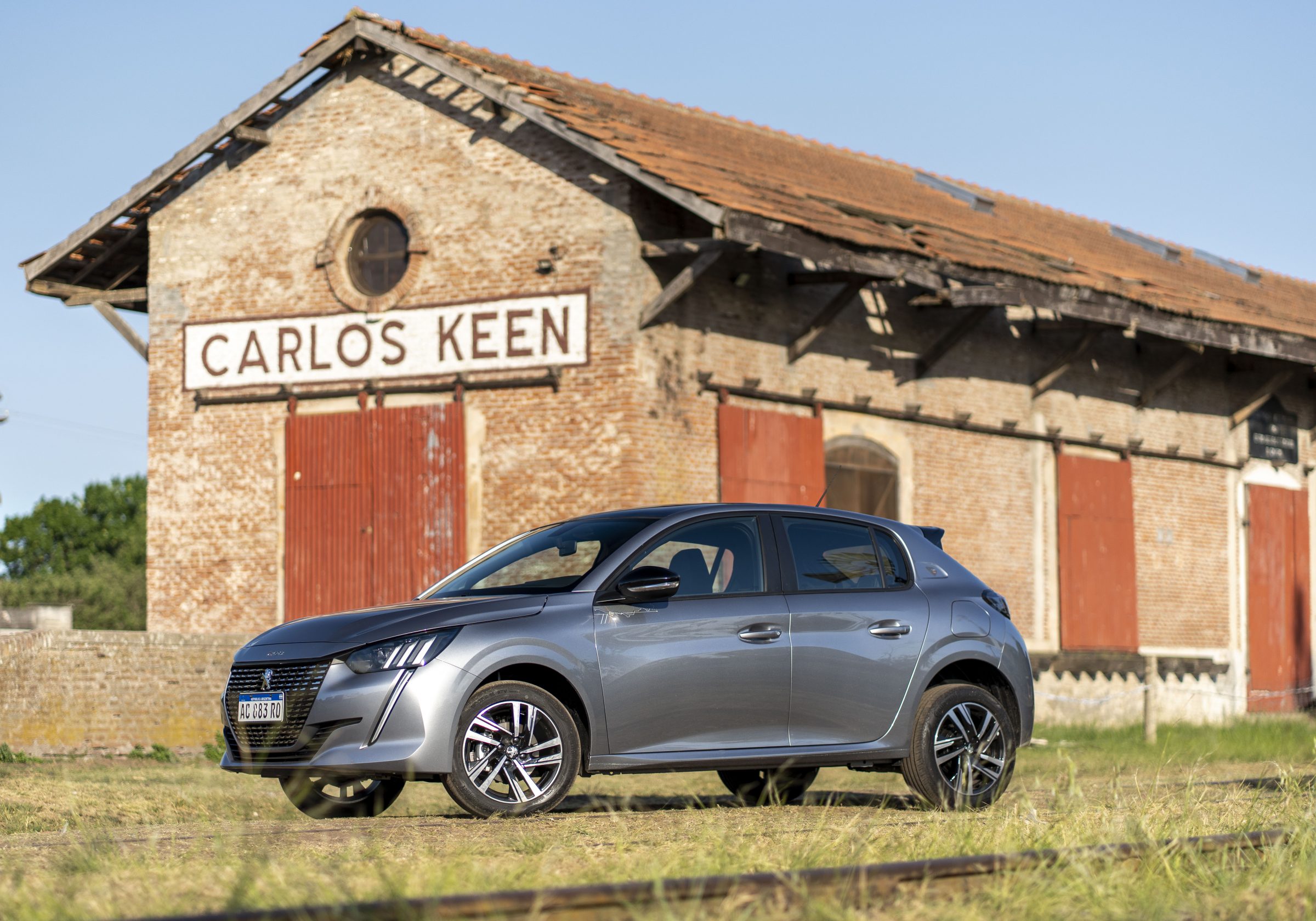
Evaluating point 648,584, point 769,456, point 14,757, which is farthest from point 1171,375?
point 648,584

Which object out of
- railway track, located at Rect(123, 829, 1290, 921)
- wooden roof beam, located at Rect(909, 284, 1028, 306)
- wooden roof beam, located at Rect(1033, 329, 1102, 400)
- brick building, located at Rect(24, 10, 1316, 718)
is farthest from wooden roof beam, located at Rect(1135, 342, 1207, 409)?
railway track, located at Rect(123, 829, 1290, 921)

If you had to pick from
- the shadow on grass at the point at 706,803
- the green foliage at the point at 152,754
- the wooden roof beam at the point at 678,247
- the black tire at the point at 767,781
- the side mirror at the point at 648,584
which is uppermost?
the wooden roof beam at the point at 678,247

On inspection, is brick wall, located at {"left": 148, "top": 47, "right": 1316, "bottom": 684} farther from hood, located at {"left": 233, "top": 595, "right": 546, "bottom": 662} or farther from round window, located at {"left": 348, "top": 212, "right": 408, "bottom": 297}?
hood, located at {"left": 233, "top": 595, "right": 546, "bottom": 662}

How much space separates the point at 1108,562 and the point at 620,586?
16.3 metres

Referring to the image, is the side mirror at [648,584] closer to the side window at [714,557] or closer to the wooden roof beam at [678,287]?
the side window at [714,557]

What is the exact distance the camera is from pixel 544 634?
25.4 feet

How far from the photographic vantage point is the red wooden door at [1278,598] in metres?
25.1

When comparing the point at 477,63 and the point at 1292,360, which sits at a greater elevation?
the point at 477,63

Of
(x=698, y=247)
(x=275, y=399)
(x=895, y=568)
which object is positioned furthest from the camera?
(x=275, y=399)

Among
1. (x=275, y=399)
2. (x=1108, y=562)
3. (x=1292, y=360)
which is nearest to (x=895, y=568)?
(x=275, y=399)

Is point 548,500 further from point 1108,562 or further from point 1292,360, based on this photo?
point 1292,360

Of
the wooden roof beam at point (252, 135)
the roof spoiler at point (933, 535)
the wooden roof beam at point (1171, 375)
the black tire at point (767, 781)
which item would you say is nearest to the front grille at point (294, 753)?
the black tire at point (767, 781)

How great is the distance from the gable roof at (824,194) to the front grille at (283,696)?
8.77 meters

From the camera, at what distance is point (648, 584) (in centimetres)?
797
